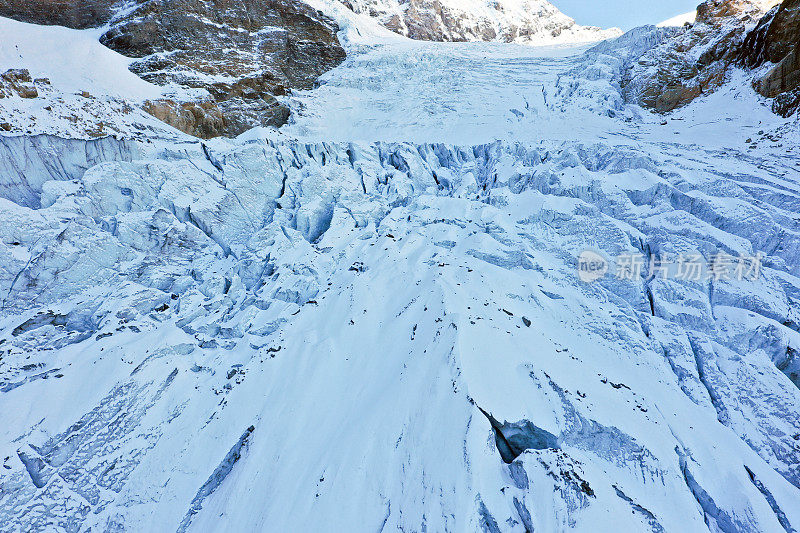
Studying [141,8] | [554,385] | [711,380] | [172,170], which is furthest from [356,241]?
[141,8]

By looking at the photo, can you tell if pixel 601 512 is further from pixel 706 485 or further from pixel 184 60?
pixel 184 60

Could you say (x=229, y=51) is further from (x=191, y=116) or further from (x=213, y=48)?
(x=191, y=116)

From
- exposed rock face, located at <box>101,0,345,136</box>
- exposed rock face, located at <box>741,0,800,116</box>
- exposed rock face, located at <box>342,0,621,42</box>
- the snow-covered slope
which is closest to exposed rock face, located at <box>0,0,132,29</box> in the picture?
exposed rock face, located at <box>101,0,345,136</box>

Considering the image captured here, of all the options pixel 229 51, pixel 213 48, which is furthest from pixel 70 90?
pixel 229 51

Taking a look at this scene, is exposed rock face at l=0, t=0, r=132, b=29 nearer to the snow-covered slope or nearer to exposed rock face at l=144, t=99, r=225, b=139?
the snow-covered slope

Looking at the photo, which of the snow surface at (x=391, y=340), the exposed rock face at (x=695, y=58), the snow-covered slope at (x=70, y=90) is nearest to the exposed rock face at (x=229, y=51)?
the snow-covered slope at (x=70, y=90)
